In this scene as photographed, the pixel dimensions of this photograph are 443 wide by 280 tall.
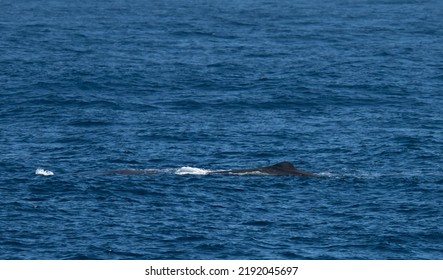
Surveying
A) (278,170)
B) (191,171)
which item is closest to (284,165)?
(278,170)

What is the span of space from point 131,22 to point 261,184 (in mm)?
96801

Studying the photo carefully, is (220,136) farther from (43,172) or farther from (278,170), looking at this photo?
(43,172)

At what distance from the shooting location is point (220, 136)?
291ft

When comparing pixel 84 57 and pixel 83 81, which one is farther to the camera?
A: pixel 84 57

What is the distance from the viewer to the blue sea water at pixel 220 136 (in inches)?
2393

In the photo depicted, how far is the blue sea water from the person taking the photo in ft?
199

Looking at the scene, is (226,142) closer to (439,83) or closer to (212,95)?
(212,95)

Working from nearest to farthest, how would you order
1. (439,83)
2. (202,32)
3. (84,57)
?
(439,83), (84,57), (202,32)

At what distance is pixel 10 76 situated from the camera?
4542 inches

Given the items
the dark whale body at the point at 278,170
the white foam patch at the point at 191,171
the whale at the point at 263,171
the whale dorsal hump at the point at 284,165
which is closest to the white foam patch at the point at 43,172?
the whale at the point at 263,171

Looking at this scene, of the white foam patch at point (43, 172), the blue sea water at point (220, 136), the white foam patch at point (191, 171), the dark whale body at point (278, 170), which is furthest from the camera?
the white foam patch at point (191, 171)

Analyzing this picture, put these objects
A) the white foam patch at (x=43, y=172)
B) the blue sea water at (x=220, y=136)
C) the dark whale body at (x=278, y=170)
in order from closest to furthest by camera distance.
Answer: the blue sea water at (x=220, y=136), the white foam patch at (x=43, y=172), the dark whale body at (x=278, y=170)

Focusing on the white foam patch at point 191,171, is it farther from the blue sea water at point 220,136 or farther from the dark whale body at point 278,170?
the blue sea water at point 220,136

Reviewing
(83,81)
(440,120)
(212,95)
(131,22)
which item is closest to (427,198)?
(440,120)
